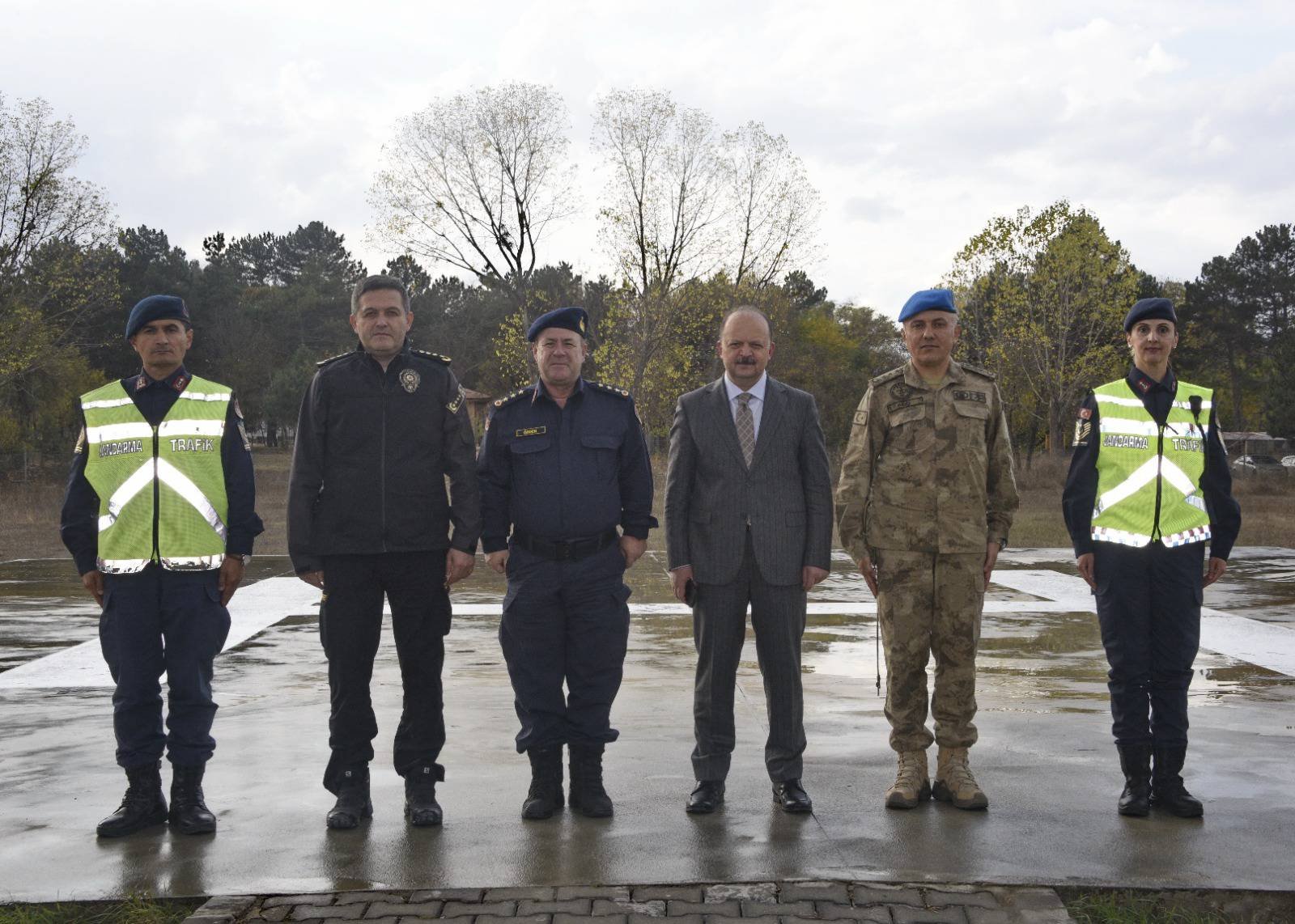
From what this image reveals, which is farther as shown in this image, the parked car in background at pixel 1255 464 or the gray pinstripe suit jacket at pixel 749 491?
the parked car in background at pixel 1255 464

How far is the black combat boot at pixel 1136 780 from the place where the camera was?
456 cm

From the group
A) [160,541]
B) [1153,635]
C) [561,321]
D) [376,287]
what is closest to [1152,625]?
[1153,635]

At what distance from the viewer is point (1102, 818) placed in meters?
4.52

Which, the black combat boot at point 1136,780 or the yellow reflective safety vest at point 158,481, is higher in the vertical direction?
the yellow reflective safety vest at point 158,481

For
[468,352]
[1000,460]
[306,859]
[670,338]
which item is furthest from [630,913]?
[468,352]

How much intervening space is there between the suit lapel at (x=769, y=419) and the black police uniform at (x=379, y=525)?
43.6 inches

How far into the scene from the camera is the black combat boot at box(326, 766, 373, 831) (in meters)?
4.46

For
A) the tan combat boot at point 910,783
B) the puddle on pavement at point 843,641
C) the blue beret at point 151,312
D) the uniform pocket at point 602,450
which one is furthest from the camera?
the puddle on pavement at point 843,641

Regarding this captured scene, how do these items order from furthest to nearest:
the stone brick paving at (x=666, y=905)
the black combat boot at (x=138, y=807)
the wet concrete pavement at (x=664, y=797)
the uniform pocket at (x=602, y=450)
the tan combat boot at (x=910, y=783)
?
1. the uniform pocket at (x=602, y=450)
2. the tan combat boot at (x=910, y=783)
3. the black combat boot at (x=138, y=807)
4. the wet concrete pavement at (x=664, y=797)
5. the stone brick paving at (x=666, y=905)

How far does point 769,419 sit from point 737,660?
944 millimetres

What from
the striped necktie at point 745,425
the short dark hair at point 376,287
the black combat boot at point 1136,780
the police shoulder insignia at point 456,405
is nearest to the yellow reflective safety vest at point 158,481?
the short dark hair at point 376,287

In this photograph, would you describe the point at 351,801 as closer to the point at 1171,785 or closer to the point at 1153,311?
the point at 1171,785

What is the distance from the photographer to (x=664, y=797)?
4.84m

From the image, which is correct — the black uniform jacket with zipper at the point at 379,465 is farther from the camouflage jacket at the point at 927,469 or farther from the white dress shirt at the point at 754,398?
the camouflage jacket at the point at 927,469
